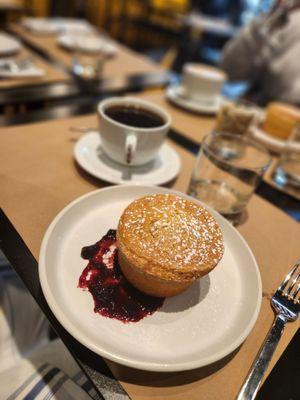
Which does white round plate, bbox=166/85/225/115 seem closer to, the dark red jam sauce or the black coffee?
the black coffee

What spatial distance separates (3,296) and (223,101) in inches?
49.7

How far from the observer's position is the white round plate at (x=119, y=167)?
2.77 ft

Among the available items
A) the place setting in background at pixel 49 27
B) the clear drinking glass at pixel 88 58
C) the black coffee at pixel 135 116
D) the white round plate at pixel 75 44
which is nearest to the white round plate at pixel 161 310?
the black coffee at pixel 135 116

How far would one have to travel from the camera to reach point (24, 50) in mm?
1574

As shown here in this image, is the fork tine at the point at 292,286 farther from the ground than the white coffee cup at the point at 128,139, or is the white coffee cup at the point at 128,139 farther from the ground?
the white coffee cup at the point at 128,139

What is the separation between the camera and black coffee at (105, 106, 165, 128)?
89cm

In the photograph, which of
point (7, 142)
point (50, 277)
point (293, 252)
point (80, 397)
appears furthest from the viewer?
point (7, 142)

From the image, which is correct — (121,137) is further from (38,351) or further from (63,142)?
(38,351)

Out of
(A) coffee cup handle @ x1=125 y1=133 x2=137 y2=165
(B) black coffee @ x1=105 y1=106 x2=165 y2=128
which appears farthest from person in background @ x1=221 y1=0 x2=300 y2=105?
(A) coffee cup handle @ x1=125 y1=133 x2=137 y2=165

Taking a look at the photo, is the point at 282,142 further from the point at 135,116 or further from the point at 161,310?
the point at 161,310

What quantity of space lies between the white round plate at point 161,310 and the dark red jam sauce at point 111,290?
1cm

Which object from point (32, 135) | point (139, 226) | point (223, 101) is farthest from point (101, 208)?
point (223, 101)

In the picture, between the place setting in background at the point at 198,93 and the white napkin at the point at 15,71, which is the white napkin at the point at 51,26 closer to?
the white napkin at the point at 15,71

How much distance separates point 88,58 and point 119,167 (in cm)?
92
